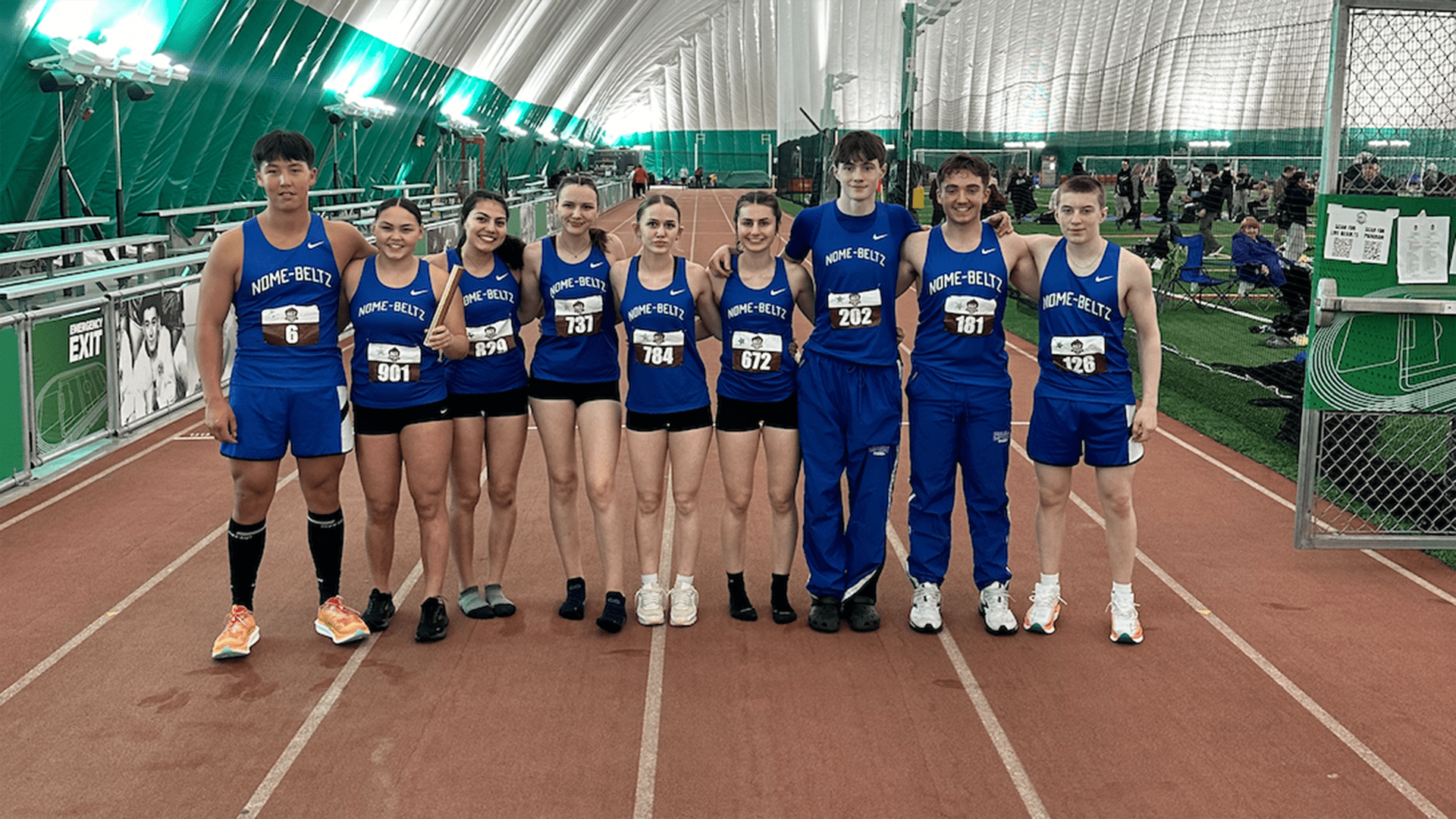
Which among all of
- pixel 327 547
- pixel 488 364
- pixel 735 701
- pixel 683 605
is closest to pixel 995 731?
pixel 735 701

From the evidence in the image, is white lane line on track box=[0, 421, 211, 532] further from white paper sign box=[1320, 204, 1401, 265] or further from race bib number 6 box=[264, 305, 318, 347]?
white paper sign box=[1320, 204, 1401, 265]

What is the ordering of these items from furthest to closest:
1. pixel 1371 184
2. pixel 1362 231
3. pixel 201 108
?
pixel 201 108 → pixel 1371 184 → pixel 1362 231

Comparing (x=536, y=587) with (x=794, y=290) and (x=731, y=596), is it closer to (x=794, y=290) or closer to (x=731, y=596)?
(x=731, y=596)

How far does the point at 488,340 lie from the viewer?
5109mm

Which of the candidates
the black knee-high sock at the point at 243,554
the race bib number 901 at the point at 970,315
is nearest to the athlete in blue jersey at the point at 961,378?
the race bib number 901 at the point at 970,315

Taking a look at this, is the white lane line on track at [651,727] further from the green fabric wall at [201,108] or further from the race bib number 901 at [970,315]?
the green fabric wall at [201,108]

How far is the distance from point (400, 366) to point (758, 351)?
4.54 feet

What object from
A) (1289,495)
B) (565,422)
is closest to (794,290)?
(565,422)

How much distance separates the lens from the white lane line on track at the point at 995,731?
3.80 meters

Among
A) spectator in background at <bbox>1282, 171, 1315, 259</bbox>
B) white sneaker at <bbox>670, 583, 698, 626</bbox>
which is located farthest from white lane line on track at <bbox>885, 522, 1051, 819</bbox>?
spectator in background at <bbox>1282, 171, 1315, 259</bbox>

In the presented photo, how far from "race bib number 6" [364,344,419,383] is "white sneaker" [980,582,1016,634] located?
246cm

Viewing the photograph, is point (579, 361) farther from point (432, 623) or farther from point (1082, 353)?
point (1082, 353)

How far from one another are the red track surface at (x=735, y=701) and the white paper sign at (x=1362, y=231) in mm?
1519

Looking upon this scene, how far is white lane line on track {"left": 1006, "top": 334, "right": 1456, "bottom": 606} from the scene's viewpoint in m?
5.88
